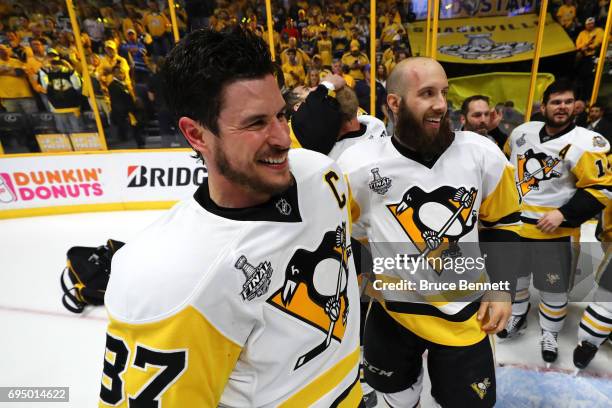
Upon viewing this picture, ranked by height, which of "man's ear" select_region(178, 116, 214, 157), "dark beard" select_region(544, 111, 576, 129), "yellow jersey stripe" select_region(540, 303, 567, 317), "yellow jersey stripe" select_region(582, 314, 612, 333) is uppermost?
"man's ear" select_region(178, 116, 214, 157)

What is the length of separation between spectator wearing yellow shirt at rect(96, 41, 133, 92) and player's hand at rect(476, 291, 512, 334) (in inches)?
195

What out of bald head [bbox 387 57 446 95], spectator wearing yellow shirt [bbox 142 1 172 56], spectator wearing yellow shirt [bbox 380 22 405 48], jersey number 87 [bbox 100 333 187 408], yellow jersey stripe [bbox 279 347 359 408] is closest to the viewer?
jersey number 87 [bbox 100 333 187 408]

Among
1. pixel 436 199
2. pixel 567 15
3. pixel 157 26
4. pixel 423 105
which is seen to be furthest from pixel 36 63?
pixel 567 15

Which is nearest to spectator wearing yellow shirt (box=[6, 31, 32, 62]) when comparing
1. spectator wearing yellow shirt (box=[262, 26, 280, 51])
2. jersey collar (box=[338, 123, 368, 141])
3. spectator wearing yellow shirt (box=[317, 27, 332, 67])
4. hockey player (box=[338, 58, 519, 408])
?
spectator wearing yellow shirt (box=[262, 26, 280, 51])

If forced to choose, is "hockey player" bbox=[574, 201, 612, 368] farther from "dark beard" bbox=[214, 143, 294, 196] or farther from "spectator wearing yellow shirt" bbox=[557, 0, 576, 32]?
"spectator wearing yellow shirt" bbox=[557, 0, 576, 32]

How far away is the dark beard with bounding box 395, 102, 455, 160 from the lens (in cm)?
129

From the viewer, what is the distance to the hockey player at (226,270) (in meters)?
0.72

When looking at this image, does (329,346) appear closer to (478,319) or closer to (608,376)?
(478,319)

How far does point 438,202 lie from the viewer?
1321 mm

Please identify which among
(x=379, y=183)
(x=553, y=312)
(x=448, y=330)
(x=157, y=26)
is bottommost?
(x=553, y=312)

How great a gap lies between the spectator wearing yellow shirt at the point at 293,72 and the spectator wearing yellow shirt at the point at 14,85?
3.31 meters

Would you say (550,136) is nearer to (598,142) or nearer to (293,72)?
(598,142)

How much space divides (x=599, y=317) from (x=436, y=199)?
1.41 m

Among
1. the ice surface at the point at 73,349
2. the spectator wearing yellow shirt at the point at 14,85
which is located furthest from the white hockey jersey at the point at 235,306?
the spectator wearing yellow shirt at the point at 14,85
